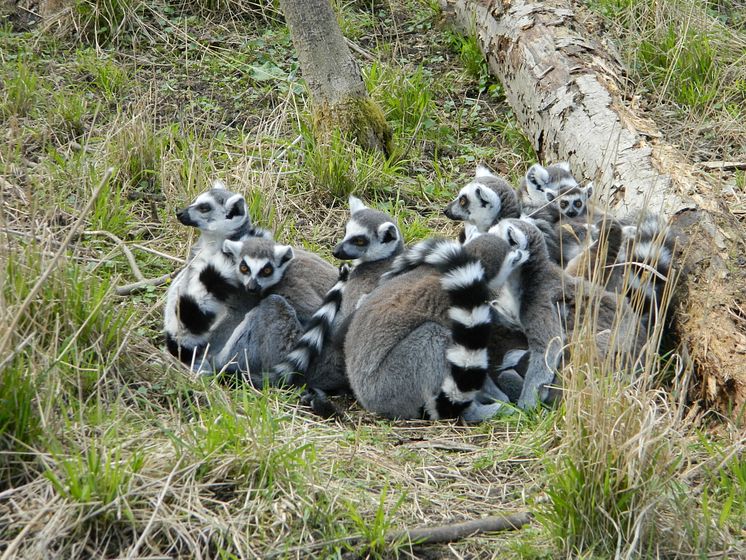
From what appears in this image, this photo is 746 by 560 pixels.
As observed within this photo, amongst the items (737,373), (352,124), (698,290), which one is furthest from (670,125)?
(737,373)

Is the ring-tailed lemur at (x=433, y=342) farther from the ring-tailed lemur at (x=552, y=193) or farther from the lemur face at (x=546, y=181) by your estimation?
the lemur face at (x=546, y=181)

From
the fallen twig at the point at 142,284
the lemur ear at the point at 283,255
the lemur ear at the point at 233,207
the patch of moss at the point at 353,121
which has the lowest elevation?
the fallen twig at the point at 142,284

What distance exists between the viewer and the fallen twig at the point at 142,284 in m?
5.34

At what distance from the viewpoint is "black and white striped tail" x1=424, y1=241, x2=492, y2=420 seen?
4270mm

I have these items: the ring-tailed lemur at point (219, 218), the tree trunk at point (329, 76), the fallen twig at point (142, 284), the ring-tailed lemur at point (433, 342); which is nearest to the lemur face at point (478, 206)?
the ring-tailed lemur at point (433, 342)

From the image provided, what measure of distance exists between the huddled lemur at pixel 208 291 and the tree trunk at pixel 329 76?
1657mm

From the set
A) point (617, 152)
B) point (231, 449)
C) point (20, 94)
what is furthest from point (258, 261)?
point (20, 94)

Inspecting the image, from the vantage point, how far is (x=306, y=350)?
4668 mm

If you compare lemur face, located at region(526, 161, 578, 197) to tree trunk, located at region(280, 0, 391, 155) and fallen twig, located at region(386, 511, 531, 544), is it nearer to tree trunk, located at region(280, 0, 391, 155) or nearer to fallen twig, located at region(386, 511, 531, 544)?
tree trunk, located at region(280, 0, 391, 155)

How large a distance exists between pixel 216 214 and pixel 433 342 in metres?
1.73

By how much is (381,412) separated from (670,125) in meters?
4.68

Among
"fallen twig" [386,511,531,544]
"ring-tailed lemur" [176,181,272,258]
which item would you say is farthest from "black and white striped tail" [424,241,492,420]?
"ring-tailed lemur" [176,181,272,258]

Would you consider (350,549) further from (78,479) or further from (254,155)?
(254,155)

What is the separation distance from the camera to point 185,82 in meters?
8.11
